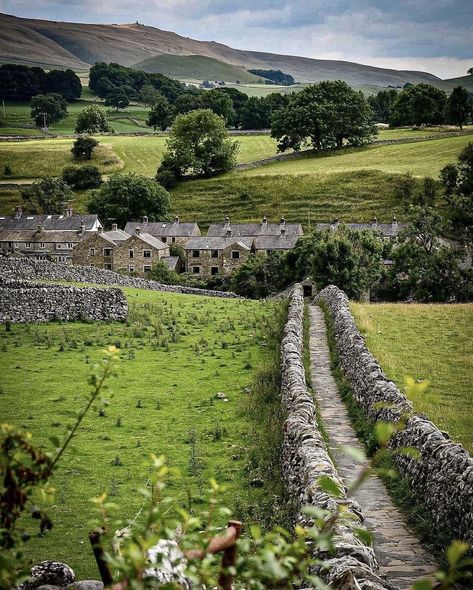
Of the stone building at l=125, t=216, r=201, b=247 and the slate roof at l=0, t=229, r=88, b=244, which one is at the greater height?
the stone building at l=125, t=216, r=201, b=247

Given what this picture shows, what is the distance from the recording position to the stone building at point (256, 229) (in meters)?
98.1

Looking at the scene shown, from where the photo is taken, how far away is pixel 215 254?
95875 mm

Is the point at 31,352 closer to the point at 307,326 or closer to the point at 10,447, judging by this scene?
the point at 307,326

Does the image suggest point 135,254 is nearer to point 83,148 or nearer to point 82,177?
point 82,177

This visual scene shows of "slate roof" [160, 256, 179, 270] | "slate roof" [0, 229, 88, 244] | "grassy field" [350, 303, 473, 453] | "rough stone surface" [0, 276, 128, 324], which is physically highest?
"grassy field" [350, 303, 473, 453]

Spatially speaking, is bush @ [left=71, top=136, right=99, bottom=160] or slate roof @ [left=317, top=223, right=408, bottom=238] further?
bush @ [left=71, top=136, right=99, bottom=160]

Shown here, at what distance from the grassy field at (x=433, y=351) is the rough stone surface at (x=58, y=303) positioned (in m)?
11.5

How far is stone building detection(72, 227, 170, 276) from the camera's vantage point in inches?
3588

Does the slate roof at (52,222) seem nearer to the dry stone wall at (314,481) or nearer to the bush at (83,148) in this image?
the bush at (83,148)

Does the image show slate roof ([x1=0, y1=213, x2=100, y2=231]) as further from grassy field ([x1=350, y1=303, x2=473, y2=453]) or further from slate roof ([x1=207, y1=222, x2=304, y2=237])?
grassy field ([x1=350, y1=303, x2=473, y2=453])

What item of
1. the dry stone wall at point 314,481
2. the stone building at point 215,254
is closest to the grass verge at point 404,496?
the dry stone wall at point 314,481

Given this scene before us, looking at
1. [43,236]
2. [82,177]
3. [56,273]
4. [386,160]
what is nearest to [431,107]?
[386,160]

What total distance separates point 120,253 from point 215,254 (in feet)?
38.7

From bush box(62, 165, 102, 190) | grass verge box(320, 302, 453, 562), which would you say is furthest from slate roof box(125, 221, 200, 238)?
grass verge box(320, 302, 453, 562)
